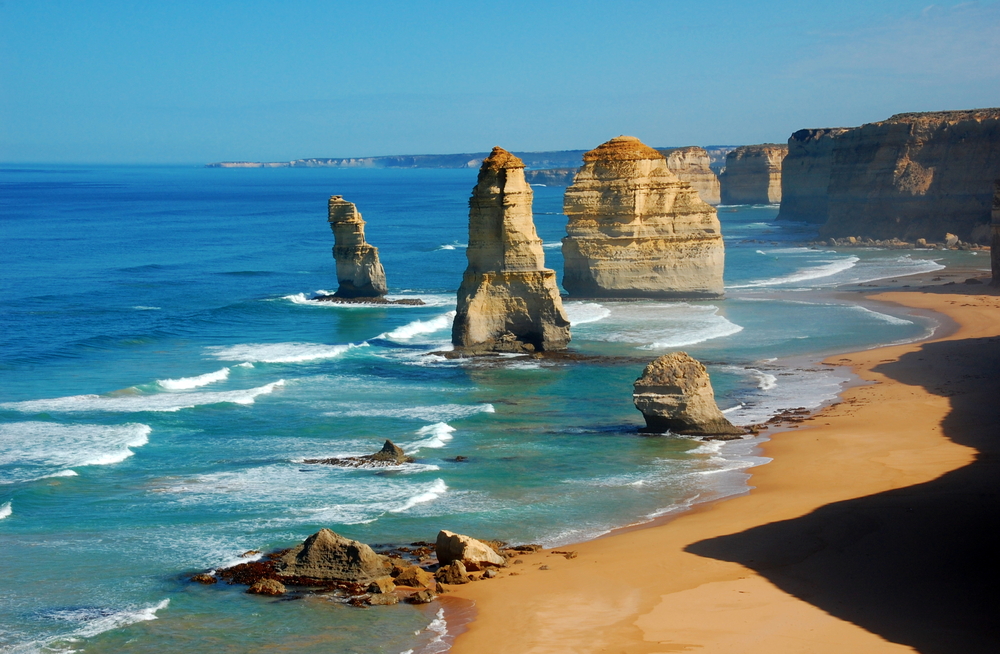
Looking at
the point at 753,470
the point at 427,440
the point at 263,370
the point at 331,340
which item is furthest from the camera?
the point at 331,340

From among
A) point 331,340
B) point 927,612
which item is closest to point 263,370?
point 331,340

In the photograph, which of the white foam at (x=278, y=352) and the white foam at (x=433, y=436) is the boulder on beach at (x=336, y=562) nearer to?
the white foam at (x=433, y=436)

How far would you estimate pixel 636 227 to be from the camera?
49.6 metres

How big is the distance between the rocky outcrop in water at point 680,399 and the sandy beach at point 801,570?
62.5 inches

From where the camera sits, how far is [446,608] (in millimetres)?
16234

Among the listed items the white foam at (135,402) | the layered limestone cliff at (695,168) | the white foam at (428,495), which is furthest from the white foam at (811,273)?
the layered limestone cliff at (695,168)

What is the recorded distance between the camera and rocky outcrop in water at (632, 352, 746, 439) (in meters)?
25.9

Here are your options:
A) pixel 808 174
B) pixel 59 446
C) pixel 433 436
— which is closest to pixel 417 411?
pixel 433 436

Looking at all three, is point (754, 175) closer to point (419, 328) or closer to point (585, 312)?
point (585, 312)

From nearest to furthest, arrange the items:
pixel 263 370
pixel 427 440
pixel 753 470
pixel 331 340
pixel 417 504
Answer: pixel 417 504 → pixel 753 470 → pixel 427 440 → pixel 263 370 → pixel 331 340

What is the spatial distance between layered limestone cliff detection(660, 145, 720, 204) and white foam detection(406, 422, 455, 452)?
103 meters

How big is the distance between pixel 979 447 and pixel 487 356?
60.2 feet

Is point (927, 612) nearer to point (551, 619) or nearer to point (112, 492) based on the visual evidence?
point (551, 619)

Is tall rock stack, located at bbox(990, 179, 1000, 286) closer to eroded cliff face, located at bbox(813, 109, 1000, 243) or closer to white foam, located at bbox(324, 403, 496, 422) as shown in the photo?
eroded cliff face, located at bbox(813, 109, 1000, 243)
